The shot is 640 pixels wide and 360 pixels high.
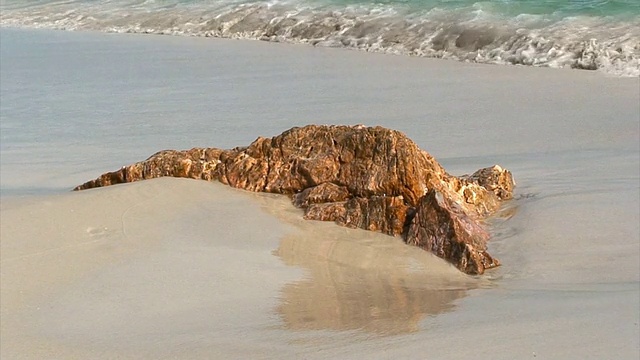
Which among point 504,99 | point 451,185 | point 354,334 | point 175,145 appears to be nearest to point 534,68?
point 504,99

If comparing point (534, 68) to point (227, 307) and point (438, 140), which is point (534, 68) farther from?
point (227, 307)

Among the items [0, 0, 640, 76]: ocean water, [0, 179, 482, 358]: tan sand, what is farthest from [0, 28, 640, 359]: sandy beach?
[0, 0, 640, 76]: ocean water

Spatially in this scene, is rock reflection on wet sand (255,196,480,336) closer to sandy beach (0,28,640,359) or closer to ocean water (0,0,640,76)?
sandy beach (0,28,640,359)

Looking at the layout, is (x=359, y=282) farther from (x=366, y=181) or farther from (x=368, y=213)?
(x=366, y=181)

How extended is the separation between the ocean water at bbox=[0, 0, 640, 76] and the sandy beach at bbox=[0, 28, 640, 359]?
162 cm

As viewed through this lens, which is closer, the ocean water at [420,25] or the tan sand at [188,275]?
the tan sand at [188,275]

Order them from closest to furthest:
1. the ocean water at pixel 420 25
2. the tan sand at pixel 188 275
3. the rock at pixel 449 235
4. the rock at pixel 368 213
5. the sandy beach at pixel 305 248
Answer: the sandy beach at pixel 305 248
the tan sand at pixel 188 275
the rock at pixel 449 235
the rock at pixel 368 213
the ocean water at pixel 420 25

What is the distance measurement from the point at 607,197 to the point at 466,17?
22.8ft

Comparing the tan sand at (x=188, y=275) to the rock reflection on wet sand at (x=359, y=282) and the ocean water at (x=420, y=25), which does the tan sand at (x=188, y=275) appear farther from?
the ocean water at (x=420, y=25)

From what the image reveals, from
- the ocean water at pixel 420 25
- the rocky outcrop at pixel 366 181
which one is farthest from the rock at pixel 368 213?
the ocean water at pixel 420 25

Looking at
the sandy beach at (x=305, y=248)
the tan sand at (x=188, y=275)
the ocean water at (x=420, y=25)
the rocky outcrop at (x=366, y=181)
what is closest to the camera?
the sandy beach at (x=305, y=248)

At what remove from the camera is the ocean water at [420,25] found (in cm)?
952

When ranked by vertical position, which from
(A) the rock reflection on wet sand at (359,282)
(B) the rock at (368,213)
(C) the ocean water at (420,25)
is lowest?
(A) the rock reflection on wet sand at (359,282)

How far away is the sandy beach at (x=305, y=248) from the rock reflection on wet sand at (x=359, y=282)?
0.01m
